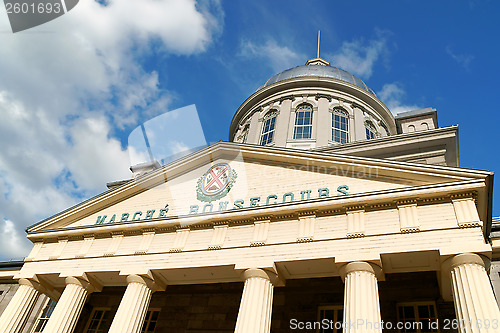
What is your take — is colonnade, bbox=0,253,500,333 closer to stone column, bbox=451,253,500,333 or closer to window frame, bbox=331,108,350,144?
stone column, bbox=451,253,500,333

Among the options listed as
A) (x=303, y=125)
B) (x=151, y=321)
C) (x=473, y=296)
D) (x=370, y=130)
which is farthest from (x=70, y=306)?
(x=370, y=130)

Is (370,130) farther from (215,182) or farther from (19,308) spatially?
(19,308)

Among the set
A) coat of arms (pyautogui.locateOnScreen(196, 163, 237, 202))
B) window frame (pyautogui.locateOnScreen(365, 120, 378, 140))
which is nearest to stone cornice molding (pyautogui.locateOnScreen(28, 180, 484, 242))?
coat of arms (pyautogui.locateOnScreen(196, 163, 237, 202))

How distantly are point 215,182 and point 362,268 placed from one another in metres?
7.39

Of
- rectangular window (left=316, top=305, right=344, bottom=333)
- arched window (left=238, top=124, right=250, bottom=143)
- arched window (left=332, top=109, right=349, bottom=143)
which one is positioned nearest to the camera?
rectangular window (left=316, top=305, right=344, bottom=333)

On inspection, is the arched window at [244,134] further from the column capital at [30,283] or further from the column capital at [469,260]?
the column capital at [469,260]

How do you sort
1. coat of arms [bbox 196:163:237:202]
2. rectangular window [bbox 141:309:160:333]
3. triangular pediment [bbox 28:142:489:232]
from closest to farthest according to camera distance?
triangular pediment [bbox 28:142:489:232], coat of arms [bbox 196:163:237:202], rectangular window [bbox 141:309:160:333]

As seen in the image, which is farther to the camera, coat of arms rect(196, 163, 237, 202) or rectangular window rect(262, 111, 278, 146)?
rectangular window rect(262, 111, 278, 146)

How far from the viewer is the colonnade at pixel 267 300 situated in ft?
34.0

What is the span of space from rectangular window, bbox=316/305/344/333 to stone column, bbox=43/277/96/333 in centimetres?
941

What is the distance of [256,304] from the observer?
12734mm

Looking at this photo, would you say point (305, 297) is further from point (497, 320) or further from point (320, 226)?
point (497, 320)

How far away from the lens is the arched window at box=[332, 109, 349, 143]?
27.6m

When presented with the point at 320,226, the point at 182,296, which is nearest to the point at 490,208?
the point at 320,226
